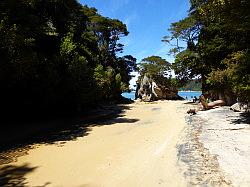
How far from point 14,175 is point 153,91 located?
48656mm

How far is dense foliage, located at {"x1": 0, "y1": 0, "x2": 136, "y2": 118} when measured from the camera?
17938 mm

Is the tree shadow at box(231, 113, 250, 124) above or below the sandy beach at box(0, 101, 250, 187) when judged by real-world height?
above

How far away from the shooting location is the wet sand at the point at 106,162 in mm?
10570

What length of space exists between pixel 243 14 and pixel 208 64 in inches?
570

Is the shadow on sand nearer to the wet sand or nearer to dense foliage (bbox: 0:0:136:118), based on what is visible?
the wet sand

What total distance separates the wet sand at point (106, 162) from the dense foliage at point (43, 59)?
538 cm

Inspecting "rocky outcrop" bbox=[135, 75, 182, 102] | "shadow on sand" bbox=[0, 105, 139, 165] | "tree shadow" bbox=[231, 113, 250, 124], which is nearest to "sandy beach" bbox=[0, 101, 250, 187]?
"shadow on sand" bbox=[0, 105, 139, 165]

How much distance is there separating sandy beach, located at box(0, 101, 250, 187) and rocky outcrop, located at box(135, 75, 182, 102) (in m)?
40.1

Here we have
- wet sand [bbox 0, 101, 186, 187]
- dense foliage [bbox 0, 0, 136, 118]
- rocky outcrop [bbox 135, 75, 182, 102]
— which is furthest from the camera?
rocky outcrop [bbox 135, 75, 182, 102]

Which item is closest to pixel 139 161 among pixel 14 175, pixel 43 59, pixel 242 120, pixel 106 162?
pixel 106 162

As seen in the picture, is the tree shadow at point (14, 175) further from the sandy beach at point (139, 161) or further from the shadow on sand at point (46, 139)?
the shadow on sand at point (46, 139)

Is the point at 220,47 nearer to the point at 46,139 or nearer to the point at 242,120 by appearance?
the point at 242,120

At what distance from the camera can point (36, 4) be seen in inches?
1029

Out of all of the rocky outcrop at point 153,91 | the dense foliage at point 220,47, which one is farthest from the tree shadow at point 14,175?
the rocky outcrop at point 153,91
